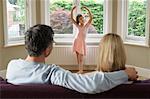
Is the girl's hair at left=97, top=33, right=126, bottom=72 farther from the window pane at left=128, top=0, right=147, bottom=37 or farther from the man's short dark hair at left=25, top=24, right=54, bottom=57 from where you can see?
the window pane at left=128, top=0, right=147, bottom=37

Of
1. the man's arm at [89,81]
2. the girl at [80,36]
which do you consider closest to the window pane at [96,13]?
the girl at [80,36]

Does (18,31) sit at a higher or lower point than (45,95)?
higher

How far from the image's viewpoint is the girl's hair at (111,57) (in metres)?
1.88

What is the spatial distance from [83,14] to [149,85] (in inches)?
164

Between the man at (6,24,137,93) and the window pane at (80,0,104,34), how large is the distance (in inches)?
158

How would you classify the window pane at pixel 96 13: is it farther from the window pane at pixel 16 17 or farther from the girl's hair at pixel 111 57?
the girl's hair at pixel 111 57

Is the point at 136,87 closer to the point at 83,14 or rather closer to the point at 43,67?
the point at 43,67

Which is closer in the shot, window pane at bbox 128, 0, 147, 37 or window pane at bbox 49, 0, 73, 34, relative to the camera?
window pane at bbox 128, 0, 147, 37

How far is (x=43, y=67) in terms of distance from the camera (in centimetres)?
172

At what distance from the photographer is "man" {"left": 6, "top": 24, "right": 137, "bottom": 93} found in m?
1.61

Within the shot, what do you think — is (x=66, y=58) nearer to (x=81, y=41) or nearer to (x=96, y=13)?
(x=81, y=41)

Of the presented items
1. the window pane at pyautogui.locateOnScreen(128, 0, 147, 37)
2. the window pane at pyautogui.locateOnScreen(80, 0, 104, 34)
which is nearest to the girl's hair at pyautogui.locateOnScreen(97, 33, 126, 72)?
the window pane at pyautogui.locateOnScreen(128, 0, 147, 37)

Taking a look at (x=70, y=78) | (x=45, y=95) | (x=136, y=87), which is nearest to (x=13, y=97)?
(x=45, y=95)

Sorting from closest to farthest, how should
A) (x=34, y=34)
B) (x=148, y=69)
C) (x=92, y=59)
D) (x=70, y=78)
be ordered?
1. (x=70, y=78)
2. (x=34, y=34)
3. (x=148, y=69)
4. (x=92, y=59)
